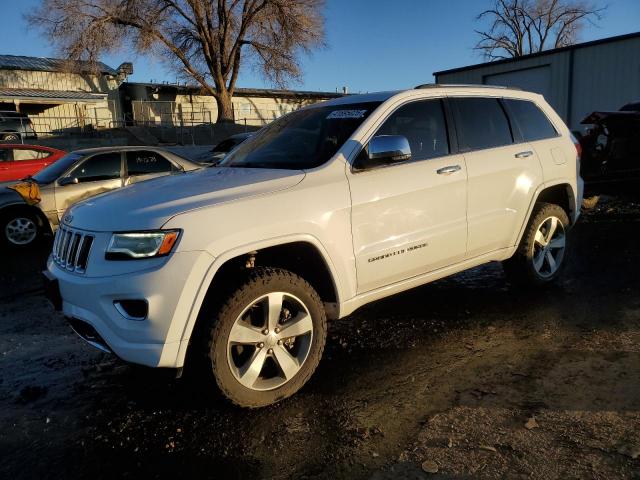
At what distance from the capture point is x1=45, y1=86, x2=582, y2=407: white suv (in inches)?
106

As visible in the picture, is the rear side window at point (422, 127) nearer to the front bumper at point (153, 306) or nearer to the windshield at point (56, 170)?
the front bumper at point (153, 306)

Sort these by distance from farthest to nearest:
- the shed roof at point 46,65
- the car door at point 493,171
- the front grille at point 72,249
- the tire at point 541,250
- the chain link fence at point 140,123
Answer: the shed roof at point 46,65
the chain link fence at point 140,123
the tire at point 541,250
the car door at point 493,171
the front grille at point 72,249

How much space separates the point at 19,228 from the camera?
315 inches

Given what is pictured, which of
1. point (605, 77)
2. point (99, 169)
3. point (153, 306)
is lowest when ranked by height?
point (153, 306)

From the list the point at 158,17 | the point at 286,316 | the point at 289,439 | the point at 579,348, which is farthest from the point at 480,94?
the point at 158,17

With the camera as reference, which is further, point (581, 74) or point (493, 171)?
point (581, 74)

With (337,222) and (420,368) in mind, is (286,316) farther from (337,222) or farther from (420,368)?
(420,368)

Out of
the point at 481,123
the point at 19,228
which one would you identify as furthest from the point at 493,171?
the point at 19,228

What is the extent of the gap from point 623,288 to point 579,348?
1706 mm

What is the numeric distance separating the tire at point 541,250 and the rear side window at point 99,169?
6183mm

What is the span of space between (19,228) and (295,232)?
6.68 meters

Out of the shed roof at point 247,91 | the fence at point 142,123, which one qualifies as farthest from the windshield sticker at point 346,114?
the shed roof at point 247,91

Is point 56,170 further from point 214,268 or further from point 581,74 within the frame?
point 581,74

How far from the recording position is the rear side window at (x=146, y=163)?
8.51m
